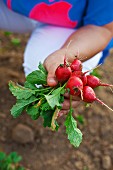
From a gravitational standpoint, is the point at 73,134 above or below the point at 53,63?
below

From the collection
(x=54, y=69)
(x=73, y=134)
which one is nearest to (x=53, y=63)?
(x=54, y=69)

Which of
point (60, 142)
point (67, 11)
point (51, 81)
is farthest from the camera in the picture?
point (60, 142)

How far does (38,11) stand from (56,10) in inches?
3.3

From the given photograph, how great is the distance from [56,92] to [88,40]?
499mm

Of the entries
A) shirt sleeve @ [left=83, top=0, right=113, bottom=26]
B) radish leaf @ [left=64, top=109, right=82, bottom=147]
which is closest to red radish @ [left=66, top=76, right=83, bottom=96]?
radish leaf @ [left=64, top=109, right=82, bottom=147]

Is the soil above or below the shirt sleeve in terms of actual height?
below

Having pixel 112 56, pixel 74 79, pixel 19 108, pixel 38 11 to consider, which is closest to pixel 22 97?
pixel 19 108

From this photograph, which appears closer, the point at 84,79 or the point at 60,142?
the point at 84,79

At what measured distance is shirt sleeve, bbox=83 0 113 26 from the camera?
166 cm

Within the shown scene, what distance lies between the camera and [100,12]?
1679 millimetres

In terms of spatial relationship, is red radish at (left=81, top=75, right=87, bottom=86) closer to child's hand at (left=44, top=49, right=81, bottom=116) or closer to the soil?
child's hand at (left=44, top=49, right=81, bottom=116)

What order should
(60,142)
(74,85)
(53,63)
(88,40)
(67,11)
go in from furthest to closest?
(60,142), (67,11), (88,40), (53,63), (74,85)

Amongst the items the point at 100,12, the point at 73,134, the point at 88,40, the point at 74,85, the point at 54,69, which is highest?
the point at 100,12

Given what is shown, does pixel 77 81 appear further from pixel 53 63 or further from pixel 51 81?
pixel 53 63
